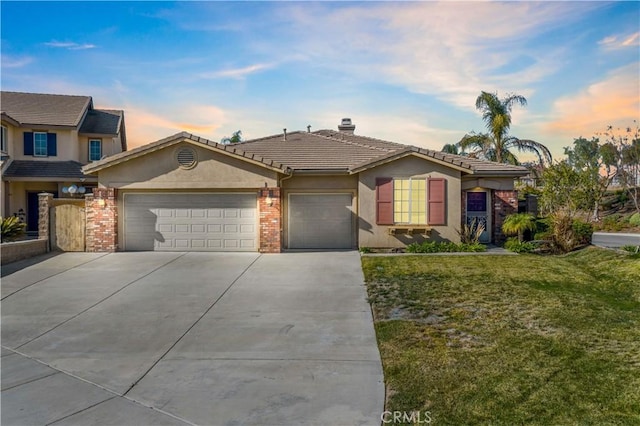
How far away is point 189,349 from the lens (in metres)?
6.23

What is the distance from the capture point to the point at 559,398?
4.48 metres

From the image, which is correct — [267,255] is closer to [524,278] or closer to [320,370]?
[524,278]

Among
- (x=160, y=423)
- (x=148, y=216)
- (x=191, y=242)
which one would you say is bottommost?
(x=160, y=423)

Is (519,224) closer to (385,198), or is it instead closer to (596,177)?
(385,198)

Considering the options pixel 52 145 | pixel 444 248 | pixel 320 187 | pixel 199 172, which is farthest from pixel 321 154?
pixel 52 145

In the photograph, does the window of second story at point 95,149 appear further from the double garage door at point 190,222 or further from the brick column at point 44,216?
the double garage door at point 190,222

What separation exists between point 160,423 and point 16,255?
448 inches

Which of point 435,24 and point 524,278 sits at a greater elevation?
point 435,24

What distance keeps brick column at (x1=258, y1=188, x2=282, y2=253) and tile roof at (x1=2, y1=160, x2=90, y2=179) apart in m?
11.5

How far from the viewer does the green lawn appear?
4387 mm

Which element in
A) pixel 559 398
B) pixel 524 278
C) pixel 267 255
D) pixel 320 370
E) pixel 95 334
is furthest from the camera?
pixel 267 255

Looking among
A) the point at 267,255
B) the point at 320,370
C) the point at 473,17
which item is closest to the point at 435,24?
the point at 473,17

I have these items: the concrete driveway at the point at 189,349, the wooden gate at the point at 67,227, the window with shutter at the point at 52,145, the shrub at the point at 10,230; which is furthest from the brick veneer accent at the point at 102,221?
the window with shutter at the point at 52,145

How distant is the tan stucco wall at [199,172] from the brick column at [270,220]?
385 millimetres
